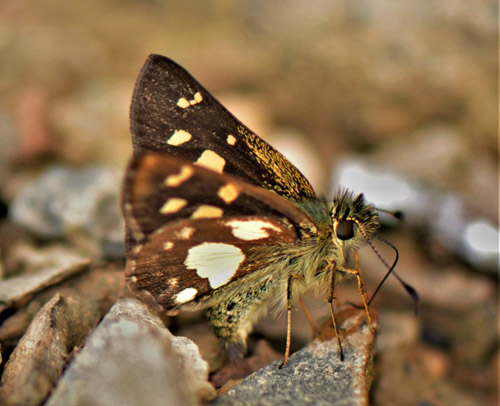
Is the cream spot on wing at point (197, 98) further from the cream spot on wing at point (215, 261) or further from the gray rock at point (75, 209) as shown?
the gray rock at point (75, 209)

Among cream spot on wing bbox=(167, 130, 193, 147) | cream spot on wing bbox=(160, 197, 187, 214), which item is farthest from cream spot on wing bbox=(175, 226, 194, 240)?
cream spot on wing bbox=(167, 130, 193, 147)

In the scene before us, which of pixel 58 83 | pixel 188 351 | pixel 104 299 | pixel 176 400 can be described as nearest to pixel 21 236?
pixel 104 299

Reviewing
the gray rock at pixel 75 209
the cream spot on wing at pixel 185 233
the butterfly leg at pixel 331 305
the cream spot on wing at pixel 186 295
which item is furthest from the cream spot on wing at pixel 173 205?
the gray rock at pixel 75 209

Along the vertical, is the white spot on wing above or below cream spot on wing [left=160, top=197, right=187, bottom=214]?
above

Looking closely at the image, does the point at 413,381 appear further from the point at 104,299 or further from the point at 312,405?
the point at 104,299

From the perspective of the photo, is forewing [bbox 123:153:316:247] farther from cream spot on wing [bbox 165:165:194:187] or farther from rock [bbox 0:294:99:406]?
rock [bbox 0:294:99:406]

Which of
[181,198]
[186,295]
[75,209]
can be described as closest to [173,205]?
[181,198]
